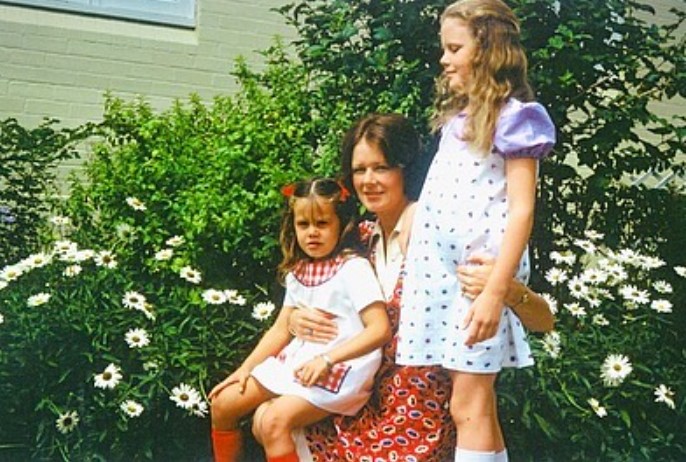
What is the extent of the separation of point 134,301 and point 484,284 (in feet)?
4.99

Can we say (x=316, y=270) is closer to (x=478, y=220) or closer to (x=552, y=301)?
(x=478, y=220)

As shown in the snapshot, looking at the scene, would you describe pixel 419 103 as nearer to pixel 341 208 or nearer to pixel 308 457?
pixel 341 208

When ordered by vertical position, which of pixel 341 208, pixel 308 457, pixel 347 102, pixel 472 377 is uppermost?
pixel 347 102

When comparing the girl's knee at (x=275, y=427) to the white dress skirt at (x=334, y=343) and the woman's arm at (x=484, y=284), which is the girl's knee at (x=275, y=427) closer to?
the white dress skirt at (x=334, y=343)

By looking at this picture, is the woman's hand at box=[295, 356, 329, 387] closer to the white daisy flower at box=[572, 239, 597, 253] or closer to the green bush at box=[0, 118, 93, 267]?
the white daisy flower at box=[572, 239, 597, 253]

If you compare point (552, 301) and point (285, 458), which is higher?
point (552, 301)

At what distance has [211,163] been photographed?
3895mm

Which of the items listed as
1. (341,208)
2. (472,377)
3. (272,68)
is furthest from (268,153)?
(472,377)

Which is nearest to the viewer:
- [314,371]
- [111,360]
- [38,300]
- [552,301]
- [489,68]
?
[489,68]

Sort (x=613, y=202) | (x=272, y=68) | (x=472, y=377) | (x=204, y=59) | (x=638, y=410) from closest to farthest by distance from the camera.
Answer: (x=472, y=377)
(x=638, y=410)
(x=272, y=68)
(x=613, y=202)
(x=204, y=59)

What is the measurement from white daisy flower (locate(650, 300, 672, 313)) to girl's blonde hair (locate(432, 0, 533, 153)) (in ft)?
5.59

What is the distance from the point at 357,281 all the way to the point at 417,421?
40 cm

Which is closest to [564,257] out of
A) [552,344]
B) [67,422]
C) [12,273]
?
[552,344]

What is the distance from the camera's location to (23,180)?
456 cm
